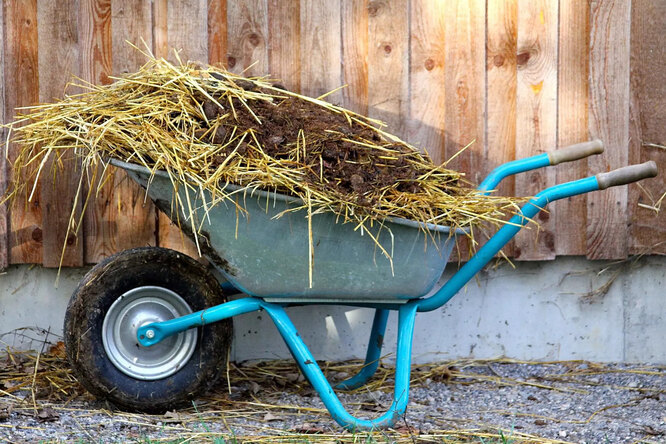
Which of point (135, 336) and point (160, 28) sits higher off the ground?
point (160, 28)

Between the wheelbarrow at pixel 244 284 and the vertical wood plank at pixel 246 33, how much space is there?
3.03 ft

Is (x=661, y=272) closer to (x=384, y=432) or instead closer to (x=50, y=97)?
(x=384, y=432)

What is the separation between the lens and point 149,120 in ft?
7.93

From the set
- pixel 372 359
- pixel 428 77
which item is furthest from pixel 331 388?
pixel 428 77

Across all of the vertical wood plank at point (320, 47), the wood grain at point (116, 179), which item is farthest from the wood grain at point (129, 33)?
the vertical wood plank at point (320, 47)

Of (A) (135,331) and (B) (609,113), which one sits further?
(B) (609,113)

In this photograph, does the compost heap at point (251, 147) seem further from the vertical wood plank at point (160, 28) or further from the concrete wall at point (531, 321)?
the concrete wall at point (531, 321)

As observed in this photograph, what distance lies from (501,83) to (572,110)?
1.07 ft

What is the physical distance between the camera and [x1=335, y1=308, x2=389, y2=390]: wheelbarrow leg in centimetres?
290

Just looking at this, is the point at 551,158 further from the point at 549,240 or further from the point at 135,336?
the point at 135,336

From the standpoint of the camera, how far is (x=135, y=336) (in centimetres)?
264

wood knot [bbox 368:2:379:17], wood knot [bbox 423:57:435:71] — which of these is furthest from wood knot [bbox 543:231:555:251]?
wood knot [bbox 368:2:379:17]

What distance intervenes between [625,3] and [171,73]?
1.92m

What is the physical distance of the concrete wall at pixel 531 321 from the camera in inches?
129
